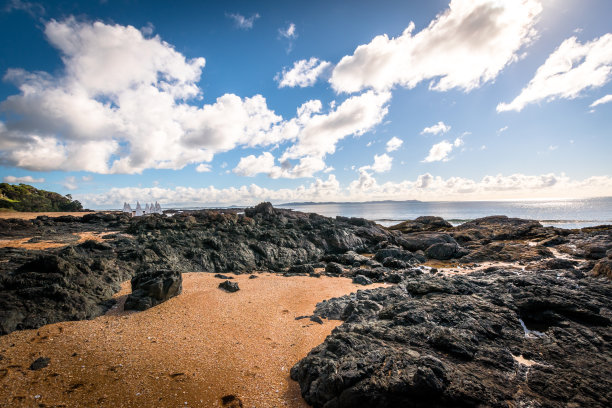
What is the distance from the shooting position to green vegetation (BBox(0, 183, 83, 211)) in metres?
56.2

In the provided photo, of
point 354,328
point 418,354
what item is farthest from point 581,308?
point 354,328

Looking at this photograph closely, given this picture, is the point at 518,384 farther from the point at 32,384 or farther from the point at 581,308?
the point at 32,384

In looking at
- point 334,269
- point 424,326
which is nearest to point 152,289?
point 424,326

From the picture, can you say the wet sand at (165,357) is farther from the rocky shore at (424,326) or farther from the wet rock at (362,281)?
the wet rock at (362,281)

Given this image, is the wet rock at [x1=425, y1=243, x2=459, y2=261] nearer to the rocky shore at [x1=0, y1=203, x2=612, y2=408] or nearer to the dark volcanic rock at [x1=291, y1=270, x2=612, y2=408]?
the rocky shore at [x1=0, y1=203, x2=612, y2=408]

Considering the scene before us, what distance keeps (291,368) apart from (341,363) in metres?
1.74

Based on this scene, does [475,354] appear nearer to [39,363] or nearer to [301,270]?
[39,363]

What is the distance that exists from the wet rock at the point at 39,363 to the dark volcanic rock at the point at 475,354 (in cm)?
630

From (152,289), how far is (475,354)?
11.2m

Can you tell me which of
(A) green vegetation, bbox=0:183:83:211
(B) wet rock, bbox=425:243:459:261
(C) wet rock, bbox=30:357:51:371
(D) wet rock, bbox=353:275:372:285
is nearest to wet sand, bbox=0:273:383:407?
(C) wet rock, bbox=30:357:51:371

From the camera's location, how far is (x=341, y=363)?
17.8ft

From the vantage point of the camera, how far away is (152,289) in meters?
10.0

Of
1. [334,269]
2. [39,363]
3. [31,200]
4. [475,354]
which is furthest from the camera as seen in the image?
[31,200]

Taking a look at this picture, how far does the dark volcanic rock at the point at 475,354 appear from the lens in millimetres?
4434
